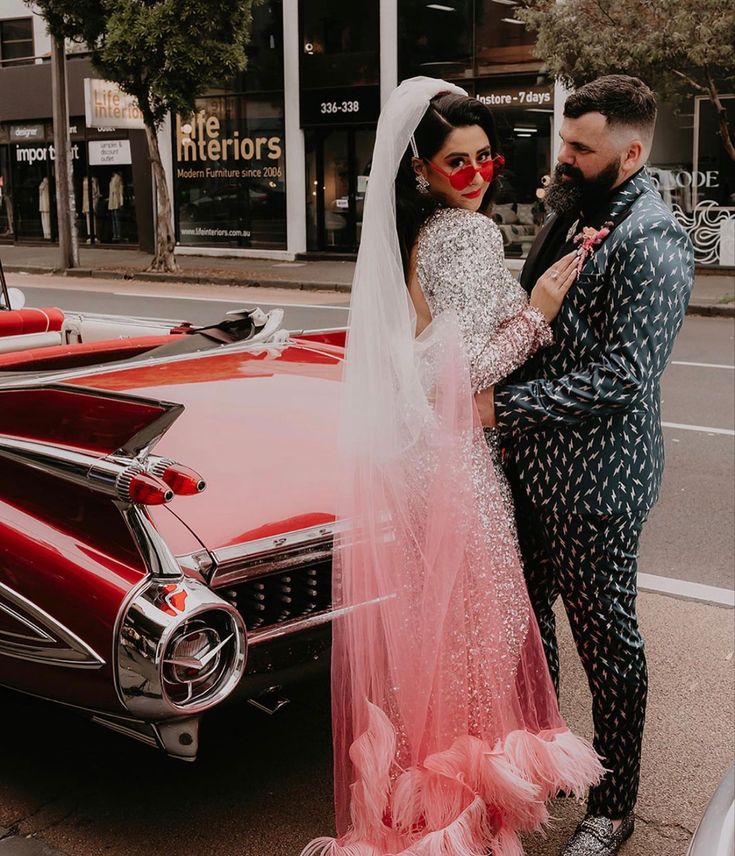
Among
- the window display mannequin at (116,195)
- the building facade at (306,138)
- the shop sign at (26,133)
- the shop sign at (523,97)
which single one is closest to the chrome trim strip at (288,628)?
the building facade at (306,138)

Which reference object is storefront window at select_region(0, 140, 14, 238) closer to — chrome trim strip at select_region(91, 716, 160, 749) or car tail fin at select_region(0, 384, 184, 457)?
car tail fin at select_region(0, 384, 184, 457)

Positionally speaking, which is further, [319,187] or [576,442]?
[319,187]

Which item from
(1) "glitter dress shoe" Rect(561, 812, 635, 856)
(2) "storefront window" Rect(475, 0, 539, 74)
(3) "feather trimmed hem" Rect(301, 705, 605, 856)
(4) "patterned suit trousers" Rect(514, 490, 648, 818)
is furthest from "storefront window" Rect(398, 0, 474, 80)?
(3) "feather trimmed hem" Rect(301, 705, 605, 856)

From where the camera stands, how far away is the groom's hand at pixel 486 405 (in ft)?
8.59

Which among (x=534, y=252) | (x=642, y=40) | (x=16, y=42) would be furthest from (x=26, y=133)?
(x=534, y=252)

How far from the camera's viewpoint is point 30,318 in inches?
190

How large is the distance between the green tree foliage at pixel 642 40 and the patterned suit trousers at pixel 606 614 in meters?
13.9

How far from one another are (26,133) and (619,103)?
91.0 feet

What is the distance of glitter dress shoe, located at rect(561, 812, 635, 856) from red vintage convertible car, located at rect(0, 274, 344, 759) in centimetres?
79

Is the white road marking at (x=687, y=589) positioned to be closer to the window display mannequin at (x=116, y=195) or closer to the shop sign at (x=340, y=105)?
the shop sign at (x=340, y=105)

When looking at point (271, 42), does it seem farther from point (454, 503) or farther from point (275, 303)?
point (454, 503)

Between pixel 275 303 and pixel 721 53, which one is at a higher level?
pixel 721 53

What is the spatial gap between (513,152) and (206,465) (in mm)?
18006

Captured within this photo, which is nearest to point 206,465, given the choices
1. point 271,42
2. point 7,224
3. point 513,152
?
point 513,152
